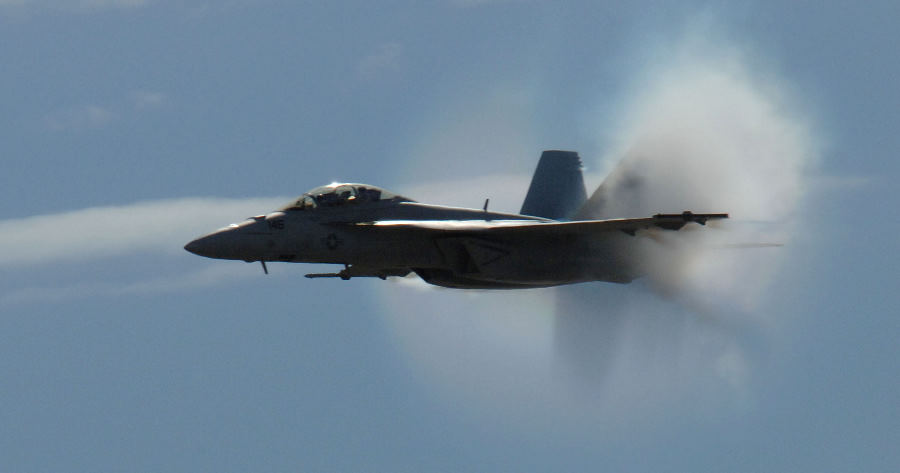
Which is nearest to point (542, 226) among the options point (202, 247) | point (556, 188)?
point (556, 188)

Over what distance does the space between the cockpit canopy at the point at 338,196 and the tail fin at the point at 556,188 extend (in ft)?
21.3

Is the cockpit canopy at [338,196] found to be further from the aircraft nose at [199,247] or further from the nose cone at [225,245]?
the aircraft nose at [199,247]

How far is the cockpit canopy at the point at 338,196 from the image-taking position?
37500mm

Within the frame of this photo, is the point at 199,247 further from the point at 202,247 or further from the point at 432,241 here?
the point at 432,241

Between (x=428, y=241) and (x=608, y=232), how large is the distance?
4.29 meters

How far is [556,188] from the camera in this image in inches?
1720

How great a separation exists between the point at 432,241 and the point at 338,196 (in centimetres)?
238

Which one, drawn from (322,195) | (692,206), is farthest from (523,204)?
(322,195)

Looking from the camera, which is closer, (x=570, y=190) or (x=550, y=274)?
(x=550, y=274)

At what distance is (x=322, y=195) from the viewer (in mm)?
37594

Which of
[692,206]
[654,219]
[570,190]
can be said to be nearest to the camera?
[654,219]

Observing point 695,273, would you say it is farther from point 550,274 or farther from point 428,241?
point 428,241

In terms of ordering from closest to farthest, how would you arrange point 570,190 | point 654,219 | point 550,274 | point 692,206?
point 654,219, point 550,274, point 692,206, point 570,190

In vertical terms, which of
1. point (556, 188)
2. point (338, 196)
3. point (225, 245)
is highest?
point (556, 188)
